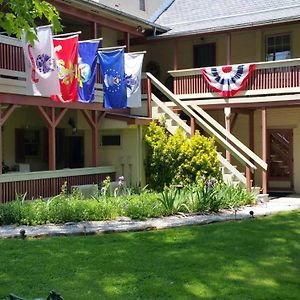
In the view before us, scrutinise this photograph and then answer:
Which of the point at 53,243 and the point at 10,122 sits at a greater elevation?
the point at 10,122

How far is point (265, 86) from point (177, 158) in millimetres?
4171

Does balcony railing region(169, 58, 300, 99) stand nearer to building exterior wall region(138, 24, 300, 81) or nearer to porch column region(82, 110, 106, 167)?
building exterior wall region(138, 24, 300, 81)

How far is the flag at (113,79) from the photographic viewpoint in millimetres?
16859

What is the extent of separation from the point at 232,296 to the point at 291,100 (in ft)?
41.9

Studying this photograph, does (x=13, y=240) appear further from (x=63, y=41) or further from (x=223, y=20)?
(x=223, y=20)

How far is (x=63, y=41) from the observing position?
49.1 ft

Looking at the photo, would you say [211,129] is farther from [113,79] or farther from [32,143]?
[32,143]

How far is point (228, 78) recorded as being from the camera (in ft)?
63.0

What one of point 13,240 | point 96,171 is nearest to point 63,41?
point 96,171

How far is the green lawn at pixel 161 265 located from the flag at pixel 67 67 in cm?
573

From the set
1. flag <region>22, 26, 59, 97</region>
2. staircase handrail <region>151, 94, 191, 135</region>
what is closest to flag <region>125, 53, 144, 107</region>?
staircase handrail <region>151, 94, 191, 135</region>

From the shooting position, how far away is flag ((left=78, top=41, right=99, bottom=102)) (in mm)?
15609

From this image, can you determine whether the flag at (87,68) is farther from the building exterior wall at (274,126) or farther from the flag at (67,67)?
the building exterior wall at (274,126)

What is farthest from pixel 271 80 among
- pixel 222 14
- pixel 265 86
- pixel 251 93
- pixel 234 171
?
pixel 222 14
